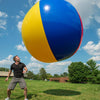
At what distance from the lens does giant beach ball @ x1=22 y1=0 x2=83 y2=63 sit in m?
3.67

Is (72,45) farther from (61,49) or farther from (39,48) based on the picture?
(39,48)

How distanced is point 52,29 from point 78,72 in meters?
27.4

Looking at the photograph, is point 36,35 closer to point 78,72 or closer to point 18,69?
point 18,69

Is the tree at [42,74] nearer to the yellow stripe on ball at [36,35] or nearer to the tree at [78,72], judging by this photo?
the tree at [78,72]

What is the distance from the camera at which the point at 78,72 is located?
2923cm

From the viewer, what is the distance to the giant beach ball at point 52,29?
12.0ft

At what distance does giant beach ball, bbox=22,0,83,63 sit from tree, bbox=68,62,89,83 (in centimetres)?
2669

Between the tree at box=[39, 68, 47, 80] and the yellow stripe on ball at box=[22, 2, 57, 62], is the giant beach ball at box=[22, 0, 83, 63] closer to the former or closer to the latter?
the yellow stripe on ball at box=[22, 2, 57, 62]

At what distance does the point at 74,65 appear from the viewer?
3064cm

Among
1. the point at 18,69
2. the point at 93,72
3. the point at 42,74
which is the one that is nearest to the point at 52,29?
the point at 18,69

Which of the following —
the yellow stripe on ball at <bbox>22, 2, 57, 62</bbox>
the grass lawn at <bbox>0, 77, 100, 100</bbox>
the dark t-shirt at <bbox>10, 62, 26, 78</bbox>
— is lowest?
the grass lawn at <bbox>0, 77, 100, 100</bbox>

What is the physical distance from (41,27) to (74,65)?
93.0 feet

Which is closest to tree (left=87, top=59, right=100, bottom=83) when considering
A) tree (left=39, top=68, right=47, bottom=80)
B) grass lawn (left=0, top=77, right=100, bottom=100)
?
grass lawn (left=0, top=77, right=100, bottom=100)

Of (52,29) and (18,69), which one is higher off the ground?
(52,29)
